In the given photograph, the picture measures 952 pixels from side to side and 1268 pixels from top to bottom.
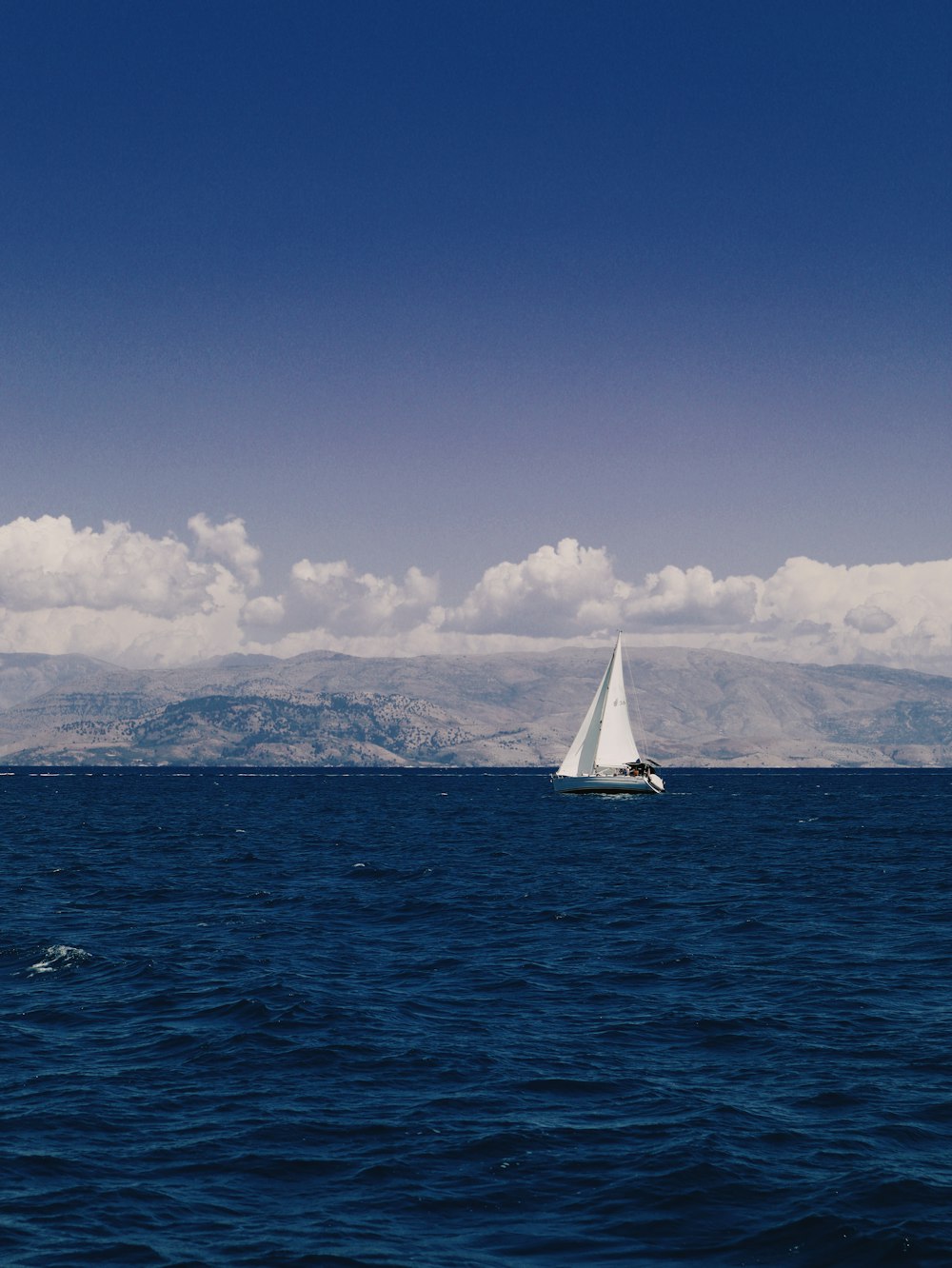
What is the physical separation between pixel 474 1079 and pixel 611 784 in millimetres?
144804

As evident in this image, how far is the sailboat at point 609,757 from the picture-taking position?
170375 mm

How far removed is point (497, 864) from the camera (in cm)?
8650

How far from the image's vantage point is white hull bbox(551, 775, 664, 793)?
565 feet

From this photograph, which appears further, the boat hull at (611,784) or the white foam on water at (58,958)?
the boat hull at (611,784)

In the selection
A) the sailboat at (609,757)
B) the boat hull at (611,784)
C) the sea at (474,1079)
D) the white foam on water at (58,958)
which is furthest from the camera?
the boat hull at (611,784)

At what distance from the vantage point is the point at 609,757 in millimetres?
173375

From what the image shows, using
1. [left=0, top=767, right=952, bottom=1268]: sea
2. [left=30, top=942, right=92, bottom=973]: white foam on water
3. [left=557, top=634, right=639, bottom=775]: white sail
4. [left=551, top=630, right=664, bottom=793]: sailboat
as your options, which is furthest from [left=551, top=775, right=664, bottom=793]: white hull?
[left=30, top=942, right=92, bottom=973]: white foam on water

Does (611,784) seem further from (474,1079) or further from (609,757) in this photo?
(474,1079)

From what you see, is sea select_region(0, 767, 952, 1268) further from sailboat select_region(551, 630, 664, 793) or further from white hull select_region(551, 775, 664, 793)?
white hull select_region(551, 775, 664, 793)

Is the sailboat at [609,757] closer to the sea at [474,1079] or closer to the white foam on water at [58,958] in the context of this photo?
the sea at [474,1079]

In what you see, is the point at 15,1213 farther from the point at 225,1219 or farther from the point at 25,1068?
the point at 25,1068

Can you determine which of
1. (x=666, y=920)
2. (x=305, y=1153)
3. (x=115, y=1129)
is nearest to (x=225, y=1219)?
(x=305, y=1153)

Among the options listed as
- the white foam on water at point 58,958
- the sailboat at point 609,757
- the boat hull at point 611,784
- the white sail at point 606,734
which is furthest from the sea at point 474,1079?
the boat hull at point 611,784

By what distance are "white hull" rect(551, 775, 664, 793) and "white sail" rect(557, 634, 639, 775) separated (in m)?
1.93
